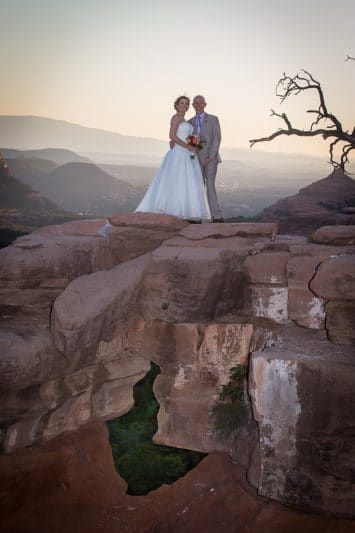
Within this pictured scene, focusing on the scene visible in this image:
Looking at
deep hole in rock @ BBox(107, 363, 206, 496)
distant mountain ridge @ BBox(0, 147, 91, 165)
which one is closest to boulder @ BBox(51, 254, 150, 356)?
deep hole in rock @ BBox(107, 363, 206, 496)

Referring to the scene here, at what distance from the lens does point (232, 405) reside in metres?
5.90

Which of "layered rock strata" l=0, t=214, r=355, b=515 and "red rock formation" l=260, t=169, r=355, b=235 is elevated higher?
"red rock formation" l=260, t=169, r=355, b=235

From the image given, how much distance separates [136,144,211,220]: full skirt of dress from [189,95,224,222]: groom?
0.35 m

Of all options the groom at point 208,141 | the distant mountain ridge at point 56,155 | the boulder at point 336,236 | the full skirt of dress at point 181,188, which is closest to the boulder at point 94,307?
the full skirt of dress at point 181,188

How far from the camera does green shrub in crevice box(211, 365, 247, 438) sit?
231 inches

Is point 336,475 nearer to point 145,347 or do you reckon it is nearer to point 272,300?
point 272,300

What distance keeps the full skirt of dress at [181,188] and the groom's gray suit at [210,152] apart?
1.19ft

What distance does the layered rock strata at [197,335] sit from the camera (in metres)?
4.67

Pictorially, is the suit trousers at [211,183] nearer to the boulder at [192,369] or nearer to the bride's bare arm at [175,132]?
the bride's bare arm at [175,132]

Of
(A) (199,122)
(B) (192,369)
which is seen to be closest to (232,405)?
(B) (192,369)

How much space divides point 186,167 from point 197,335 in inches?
123

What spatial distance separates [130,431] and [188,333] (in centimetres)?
513

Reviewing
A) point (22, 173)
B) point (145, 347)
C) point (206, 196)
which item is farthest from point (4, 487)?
point (22, 173)

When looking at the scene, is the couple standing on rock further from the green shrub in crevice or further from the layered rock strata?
the green shrub in crevice
